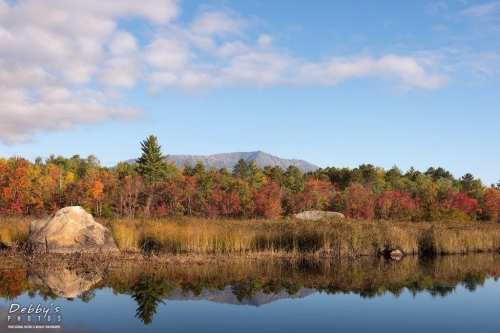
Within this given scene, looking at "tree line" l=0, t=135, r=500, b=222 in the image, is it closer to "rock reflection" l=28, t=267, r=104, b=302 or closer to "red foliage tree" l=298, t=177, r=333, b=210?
"red foliage tree" l=298, t=177, r=333, b=210

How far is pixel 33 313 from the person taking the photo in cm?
1104

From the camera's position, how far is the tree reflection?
11242 millimetres

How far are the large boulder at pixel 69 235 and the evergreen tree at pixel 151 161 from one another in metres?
47.2

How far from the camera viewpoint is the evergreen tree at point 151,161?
6888cm

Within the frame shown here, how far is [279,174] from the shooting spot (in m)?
72.0

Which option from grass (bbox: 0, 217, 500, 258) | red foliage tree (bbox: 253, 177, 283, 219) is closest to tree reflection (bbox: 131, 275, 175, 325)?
grass (bbox: 0, 217, 500, 258)

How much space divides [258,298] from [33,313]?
559 cm

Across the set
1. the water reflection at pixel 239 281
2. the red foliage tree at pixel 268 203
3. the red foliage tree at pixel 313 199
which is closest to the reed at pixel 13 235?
the water reflection at pixel 239 281

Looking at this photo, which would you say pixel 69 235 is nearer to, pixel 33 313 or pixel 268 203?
pixel 33 313

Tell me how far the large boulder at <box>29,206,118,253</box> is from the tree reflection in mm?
4668

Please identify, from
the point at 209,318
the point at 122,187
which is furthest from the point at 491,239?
the point at 122,187

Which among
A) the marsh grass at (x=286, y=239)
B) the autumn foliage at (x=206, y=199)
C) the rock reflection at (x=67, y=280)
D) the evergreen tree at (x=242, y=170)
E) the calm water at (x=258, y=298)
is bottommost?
the calm water at (x=258, y=298)

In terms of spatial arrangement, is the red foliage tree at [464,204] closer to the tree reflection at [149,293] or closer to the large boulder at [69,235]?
the large boulder at [69,235]

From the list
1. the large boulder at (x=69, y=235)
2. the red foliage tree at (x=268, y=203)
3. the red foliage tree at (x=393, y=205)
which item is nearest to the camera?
the large boulder at (x=69, y=235)
